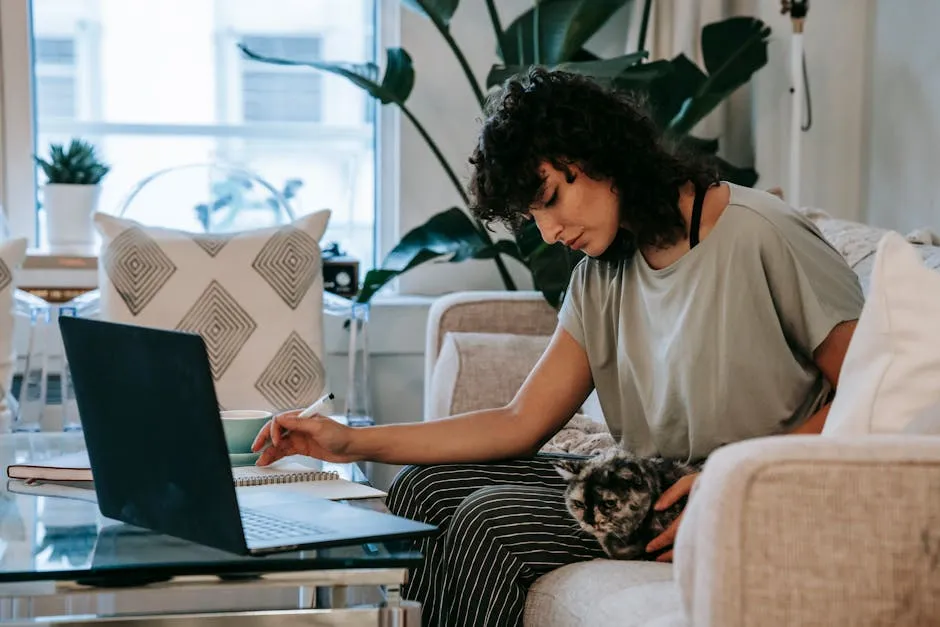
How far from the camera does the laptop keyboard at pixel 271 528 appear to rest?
1.18 m

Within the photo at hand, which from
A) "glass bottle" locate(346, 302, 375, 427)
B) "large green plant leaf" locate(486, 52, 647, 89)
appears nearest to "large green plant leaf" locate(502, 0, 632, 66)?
"large green plant leaf" locate(486, 52, 647, 89)

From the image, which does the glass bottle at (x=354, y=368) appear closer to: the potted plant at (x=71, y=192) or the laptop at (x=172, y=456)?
the potted plant at (x=71, y=192)

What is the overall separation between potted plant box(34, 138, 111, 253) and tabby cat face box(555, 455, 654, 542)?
2.14 m

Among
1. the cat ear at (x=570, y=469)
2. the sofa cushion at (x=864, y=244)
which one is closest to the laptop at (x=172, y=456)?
the cat ear at (x=570, y=469)

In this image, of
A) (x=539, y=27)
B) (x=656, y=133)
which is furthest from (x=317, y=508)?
(x=539, y=27)

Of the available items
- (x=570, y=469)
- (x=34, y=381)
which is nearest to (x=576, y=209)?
(x=570, y=469)

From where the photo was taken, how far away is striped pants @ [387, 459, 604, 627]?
1.50 meters

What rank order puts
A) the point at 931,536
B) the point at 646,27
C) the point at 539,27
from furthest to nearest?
the point at 646,27 < the point at 539,27 < the point at 931,536

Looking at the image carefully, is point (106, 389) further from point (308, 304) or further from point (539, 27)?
point (539, 27)

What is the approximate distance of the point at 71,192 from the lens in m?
3.21

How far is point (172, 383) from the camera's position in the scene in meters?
1.15

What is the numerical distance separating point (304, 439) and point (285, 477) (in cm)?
13

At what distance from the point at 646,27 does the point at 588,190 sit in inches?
65.8

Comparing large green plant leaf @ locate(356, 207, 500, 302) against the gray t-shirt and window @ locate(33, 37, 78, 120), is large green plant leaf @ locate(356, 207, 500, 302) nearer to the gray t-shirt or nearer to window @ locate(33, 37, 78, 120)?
window @ locate(33, 37, 78, 120)
